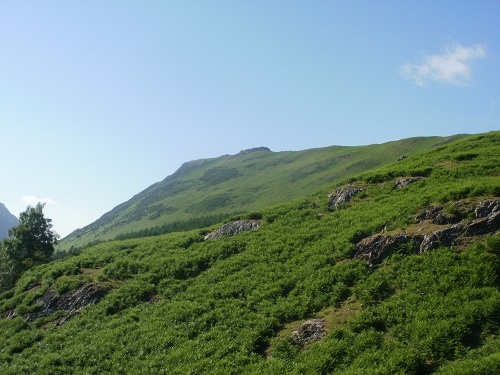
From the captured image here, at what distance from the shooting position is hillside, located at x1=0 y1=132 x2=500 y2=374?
1594 cm

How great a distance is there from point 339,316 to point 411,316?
11.3 ft

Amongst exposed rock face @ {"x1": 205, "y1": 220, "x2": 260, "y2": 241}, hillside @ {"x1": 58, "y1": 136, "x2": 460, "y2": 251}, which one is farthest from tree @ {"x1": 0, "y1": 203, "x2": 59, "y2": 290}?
hillside @ {"x1": 58, "y1": 136, "x2": 460, "y2": 251}

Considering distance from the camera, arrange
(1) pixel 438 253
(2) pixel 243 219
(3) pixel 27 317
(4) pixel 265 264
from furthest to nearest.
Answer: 1. (2) pixel 243 219
2. (3) pixel 27 317
3. (4) pixel 265 264
4. (1) pixel 438 253

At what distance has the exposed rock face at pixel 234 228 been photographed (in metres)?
35.8

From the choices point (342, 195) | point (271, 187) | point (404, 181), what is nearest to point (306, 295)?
point (342, 195)

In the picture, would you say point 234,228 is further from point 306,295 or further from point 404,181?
point 404,181

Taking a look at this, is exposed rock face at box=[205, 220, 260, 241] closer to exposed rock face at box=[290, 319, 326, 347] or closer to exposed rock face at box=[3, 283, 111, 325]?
exposed rock face at box=[3, 283, 111, 325]

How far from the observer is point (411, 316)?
16.9m

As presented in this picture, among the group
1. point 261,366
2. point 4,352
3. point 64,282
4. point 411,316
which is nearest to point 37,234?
point 64,282

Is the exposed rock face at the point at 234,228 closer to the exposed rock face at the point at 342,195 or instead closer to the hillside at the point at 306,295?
the hillside at the point at 306,295

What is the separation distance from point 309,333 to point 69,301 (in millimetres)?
20866

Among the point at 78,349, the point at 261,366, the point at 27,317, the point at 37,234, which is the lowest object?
the point at 261,366

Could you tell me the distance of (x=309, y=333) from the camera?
59.7ft

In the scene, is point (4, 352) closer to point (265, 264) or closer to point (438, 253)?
point (265, 264)
